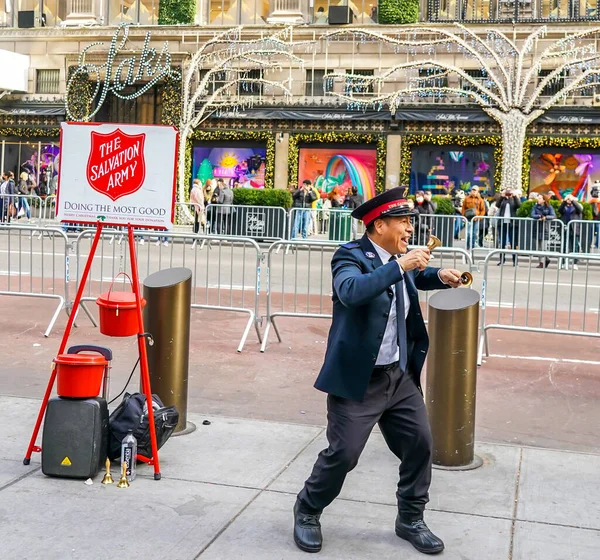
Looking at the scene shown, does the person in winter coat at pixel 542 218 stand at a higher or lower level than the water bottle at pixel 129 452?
higher

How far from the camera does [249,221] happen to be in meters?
24.4

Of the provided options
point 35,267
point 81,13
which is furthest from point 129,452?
point 81,13

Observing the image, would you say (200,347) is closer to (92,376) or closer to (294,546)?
(92,376)

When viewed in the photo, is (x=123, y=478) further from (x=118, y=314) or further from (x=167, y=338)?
(x=167, y=338)

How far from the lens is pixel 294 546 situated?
475cm

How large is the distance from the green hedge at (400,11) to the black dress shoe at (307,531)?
3031 cm

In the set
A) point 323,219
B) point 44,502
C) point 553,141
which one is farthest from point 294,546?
point 553,141

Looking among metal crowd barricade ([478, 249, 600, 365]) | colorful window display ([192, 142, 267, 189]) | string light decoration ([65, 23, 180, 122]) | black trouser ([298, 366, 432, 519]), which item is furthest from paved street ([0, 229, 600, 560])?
string light decoration ([65, 23, 180, 122])

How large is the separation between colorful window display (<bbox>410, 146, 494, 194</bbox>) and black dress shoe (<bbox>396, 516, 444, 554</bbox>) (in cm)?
2795

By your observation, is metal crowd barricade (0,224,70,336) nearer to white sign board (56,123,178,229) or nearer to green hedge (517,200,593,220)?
white sign board (56,123,178,229)

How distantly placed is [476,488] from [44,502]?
240 cm

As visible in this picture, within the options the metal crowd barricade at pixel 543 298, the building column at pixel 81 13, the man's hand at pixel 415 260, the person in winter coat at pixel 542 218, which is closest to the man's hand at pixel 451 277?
the man's hand at pixel 415 260

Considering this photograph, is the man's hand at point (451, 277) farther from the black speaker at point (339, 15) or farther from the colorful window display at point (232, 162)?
the black speaker at point (339, 15)

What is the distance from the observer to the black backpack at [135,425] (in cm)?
571
